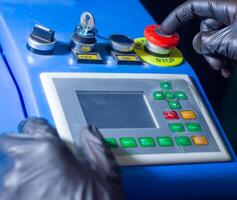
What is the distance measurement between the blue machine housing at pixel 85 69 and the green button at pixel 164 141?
0.10 ft

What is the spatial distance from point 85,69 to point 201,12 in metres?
0.20

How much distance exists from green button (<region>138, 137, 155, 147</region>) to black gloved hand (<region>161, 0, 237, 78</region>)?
0.19m

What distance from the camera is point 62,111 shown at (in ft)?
1.92

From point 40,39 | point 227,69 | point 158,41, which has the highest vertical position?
point 40,39

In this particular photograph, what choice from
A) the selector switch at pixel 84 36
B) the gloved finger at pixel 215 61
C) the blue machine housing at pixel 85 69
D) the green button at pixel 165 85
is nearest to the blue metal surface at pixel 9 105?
the blue machine housing at pixel 85 69

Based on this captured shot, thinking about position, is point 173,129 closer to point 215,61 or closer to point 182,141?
point 182,141

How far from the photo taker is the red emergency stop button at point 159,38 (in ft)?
2.39

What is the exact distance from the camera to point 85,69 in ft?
2.17

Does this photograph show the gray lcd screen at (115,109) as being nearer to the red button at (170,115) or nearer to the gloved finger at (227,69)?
the red button at (170,115)

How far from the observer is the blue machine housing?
587mm

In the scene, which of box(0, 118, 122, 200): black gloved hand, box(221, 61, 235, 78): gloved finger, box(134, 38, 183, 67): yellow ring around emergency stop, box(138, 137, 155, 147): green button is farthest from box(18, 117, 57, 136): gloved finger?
box(221, 61, 235, 78): gloved finger

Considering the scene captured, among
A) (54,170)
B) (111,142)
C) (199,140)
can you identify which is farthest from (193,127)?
(54,170)

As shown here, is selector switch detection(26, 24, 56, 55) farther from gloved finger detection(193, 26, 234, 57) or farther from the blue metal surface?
gloved finger detection(193, 26, 234, 57)

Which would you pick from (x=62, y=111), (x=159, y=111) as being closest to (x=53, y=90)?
(x=62, y=111)
